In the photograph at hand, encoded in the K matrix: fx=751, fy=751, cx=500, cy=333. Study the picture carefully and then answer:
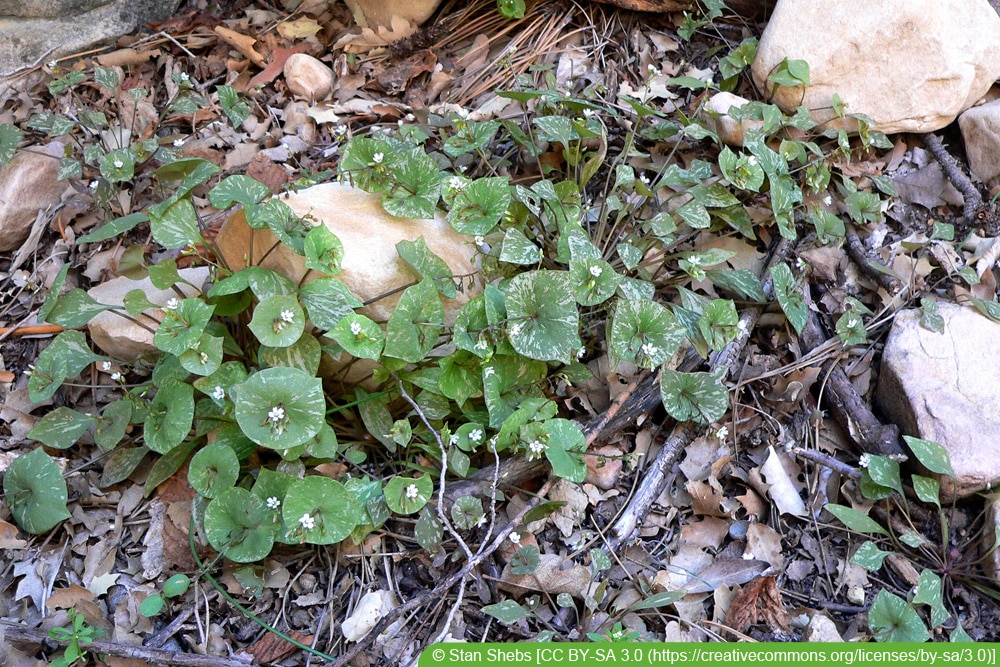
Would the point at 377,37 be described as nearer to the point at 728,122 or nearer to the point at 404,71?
the point at 404,71

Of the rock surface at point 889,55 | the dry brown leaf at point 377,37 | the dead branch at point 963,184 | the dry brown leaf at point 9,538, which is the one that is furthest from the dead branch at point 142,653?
the dead branch at point 963,184

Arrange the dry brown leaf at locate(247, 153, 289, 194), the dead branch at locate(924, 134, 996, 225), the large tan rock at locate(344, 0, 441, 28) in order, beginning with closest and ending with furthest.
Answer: the dead branch at locate(924, 134, 996, 225) → the dry brown leaf at locate(247, 153, 289, 194) → the large tan rock at locate(344, 0, 441, 28)

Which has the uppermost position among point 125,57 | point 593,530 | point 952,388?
A: point 125,57

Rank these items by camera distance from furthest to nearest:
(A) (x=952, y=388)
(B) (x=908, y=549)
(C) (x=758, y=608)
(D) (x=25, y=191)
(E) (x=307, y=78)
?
(E) (x=307, y=78), (D) (x=25, y=191), (A) (x=952, y=388), (B) (x=908, y=549), (C) (x=758, y=608)

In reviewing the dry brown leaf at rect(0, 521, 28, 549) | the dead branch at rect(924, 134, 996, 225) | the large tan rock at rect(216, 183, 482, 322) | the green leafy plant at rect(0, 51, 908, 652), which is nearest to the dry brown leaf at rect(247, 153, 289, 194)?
the green leafy plant at rect(0, 51, 908, 652)

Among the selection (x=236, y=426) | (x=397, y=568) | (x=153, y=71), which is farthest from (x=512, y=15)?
(x=397, y=568)

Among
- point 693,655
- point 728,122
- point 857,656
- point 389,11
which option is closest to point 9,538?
point 693,655

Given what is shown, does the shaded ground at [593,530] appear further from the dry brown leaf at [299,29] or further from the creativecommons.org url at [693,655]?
the dry brown leaf at [299,29]

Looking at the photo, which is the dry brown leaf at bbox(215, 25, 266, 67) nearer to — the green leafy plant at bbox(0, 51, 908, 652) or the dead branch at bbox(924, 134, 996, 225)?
the green leafy plant at bbox(0, 51, 908, 652)
